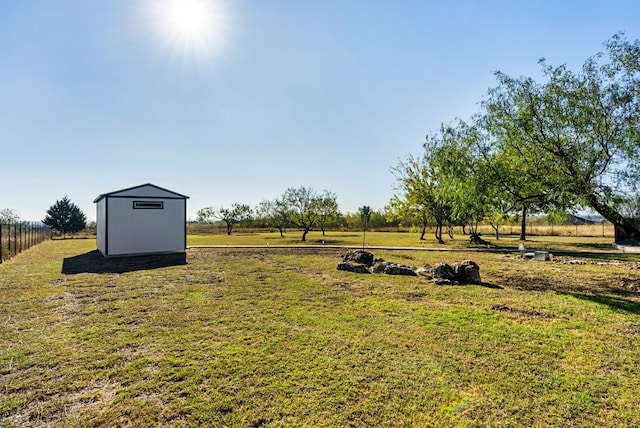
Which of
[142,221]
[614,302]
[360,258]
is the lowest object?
[614,302]

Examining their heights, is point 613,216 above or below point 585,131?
below

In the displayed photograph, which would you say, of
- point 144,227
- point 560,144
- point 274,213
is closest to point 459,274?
point 560,144

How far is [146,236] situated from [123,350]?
509 inches

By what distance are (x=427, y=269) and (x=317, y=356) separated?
6.65 m

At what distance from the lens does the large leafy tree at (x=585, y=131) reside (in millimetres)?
Answer: 7207

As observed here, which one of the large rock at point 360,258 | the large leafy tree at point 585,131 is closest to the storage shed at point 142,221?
the large rock at point 360,258

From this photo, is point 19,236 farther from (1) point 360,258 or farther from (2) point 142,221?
(1) point 360,258

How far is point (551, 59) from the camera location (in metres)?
8.08

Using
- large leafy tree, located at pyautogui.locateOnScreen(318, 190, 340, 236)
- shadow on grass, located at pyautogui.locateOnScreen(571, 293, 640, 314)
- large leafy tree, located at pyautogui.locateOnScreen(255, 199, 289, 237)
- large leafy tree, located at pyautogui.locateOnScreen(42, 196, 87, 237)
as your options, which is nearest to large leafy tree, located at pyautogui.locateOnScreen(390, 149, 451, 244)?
large leafy tree, located at pyautogui.locateOnScreen(318, 190, 340, 236)

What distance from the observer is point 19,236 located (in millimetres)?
17703

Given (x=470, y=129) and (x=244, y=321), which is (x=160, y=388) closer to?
(x=244, y=321)

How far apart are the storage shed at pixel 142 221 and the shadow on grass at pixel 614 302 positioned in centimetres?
1585

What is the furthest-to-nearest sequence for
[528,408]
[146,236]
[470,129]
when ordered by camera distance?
[146,236] → [470,129] → [528,408]

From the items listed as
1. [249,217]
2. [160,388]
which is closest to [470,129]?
[160,388]
